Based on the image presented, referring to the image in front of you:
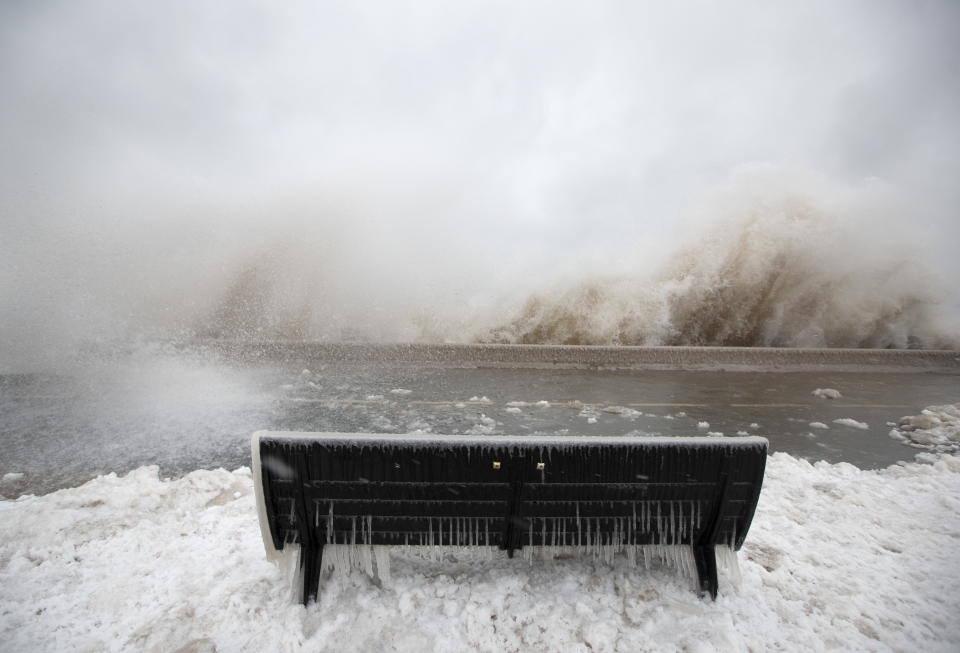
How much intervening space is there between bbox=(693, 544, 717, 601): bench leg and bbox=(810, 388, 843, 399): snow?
629cm

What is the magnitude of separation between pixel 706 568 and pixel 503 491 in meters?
1.15

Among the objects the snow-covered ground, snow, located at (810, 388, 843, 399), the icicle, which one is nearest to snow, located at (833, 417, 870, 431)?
snow, located at (810, 388, 843, 399)

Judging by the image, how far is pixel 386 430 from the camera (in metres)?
5.09

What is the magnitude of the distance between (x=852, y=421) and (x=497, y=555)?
5686mm

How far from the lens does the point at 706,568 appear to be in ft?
7.41

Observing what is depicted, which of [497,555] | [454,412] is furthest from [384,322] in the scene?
[497,555]

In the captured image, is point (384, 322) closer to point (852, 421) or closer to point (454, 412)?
point (454, 412)

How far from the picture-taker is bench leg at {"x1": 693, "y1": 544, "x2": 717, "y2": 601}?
2205mm

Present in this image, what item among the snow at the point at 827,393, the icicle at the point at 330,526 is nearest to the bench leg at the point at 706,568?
the icicle at the point at 330,526

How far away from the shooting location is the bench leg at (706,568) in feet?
7.23

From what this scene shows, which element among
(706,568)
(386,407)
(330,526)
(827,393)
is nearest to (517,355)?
(386,407)

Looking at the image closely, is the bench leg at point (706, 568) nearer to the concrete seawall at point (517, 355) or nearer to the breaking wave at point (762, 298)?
the concrete seawall at point (517, 355)

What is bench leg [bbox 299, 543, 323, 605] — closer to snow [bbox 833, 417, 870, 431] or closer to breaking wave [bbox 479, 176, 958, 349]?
snow [bbox 833, 417, 870, 431]

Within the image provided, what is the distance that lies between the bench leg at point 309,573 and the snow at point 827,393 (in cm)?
783
